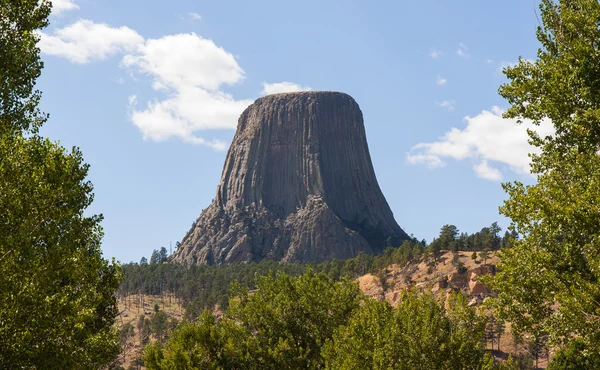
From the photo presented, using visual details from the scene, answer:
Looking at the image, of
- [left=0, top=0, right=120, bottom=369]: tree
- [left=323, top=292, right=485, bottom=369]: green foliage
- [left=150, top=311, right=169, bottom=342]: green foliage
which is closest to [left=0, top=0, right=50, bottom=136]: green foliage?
[left=0, top=0, right=120, bottom=369]: tree

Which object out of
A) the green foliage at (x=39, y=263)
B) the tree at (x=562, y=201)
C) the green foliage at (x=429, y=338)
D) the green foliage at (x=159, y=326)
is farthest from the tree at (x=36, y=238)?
the green foliage at (x=159, y=326)

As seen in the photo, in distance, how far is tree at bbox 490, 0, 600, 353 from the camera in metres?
19.3

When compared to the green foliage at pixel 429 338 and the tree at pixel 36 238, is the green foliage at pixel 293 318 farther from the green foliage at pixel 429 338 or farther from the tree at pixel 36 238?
the tree at pixel 36 238

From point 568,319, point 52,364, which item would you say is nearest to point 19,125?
point 52,364

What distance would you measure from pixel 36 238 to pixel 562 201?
58.1 feet

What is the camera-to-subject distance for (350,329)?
32.1 meters

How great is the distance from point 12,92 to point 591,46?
22207mm

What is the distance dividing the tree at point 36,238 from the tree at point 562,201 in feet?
51.8

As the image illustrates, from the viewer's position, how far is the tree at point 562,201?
19328 mm

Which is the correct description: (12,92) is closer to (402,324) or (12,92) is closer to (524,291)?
(402,324)

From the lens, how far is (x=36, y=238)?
19625 mm

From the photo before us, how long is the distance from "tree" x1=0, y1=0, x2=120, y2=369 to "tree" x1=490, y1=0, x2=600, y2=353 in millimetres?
15798

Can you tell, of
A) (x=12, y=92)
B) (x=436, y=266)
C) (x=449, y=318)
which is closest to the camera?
(x=12, y=92)

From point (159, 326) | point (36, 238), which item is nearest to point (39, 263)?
point (36, 238)
